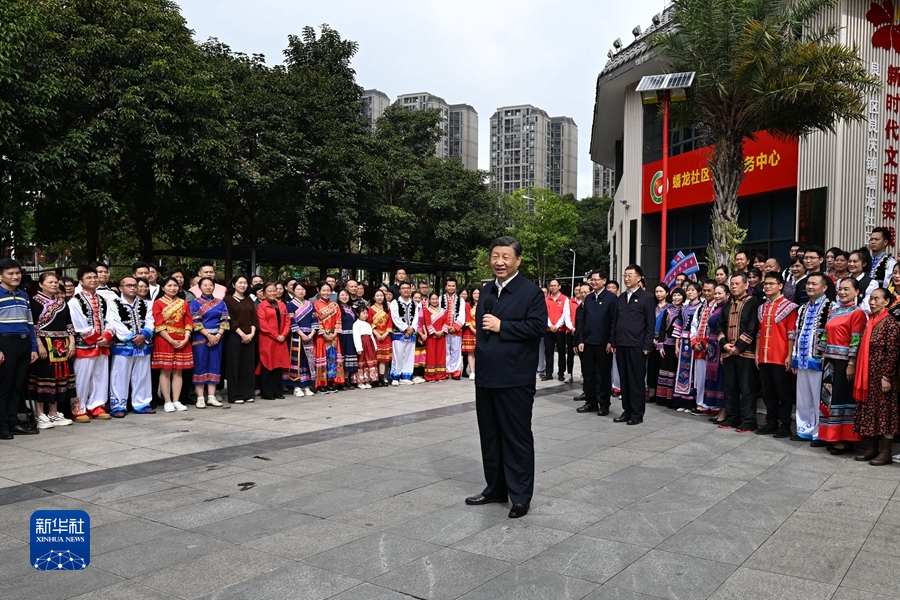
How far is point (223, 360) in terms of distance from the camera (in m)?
10.5

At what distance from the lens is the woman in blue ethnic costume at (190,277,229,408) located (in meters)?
9.91

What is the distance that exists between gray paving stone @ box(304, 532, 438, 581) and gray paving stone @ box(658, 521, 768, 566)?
1.49 metres

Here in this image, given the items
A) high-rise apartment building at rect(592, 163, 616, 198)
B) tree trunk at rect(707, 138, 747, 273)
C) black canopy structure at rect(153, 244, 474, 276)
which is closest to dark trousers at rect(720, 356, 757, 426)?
tree trunk at rect(707, 138, 747, 273)

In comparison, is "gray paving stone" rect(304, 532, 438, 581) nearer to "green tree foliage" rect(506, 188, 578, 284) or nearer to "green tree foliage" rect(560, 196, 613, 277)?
"green tree foliage" rect(506, 188, 578, 284)

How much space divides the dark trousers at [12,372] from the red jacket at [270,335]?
347 centimetres

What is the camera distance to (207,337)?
989 cm

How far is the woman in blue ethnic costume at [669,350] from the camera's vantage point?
10.2 m

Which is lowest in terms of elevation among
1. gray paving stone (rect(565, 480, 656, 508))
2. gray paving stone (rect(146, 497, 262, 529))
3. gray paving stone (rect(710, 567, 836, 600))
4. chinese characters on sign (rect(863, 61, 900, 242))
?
gray paving stone (rect(565, 480, 656, 508))

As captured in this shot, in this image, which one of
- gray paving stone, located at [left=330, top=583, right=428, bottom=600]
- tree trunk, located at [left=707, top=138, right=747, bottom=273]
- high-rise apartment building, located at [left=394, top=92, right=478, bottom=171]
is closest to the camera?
gray paving stone, located at [left=330, top=583, right=428, bottom=600]

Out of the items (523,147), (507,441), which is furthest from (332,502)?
(523,147)

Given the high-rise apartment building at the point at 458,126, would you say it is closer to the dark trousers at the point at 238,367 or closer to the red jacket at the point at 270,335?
the red jacket at the point at 270,335

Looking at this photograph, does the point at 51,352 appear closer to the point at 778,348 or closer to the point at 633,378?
the point at 633,378

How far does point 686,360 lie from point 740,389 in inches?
55.9

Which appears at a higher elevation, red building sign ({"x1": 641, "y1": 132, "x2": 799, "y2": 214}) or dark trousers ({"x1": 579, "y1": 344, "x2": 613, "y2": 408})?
red building sign ({"x1": 641, "y1": 132, "x2": 799, "y2": 214})
